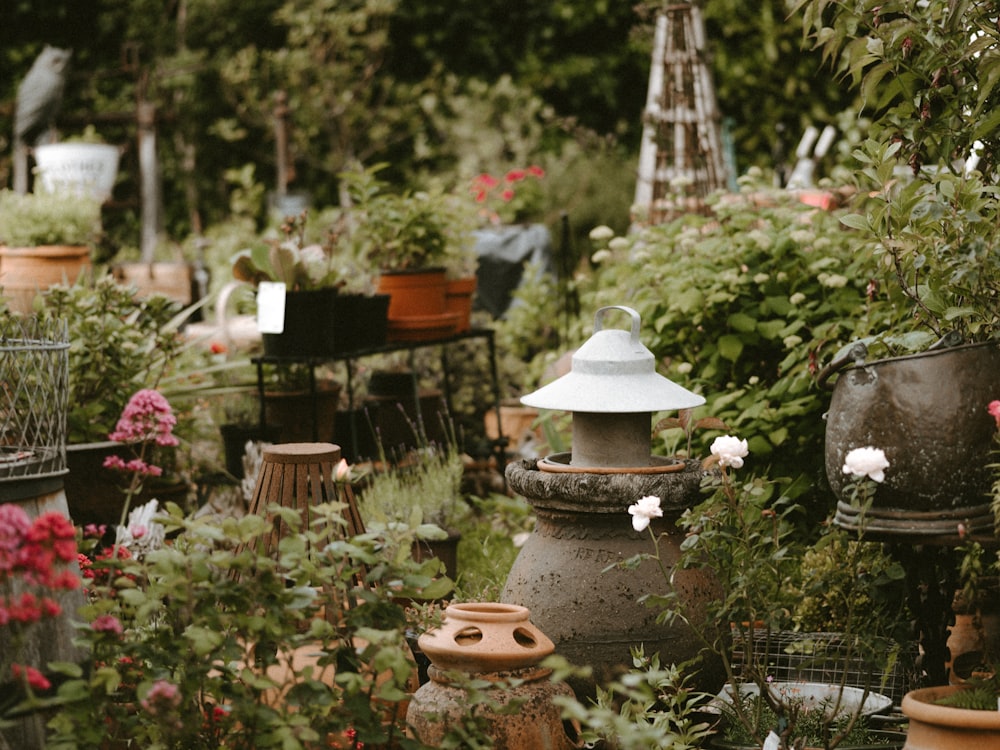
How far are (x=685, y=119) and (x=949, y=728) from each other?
14.2ft

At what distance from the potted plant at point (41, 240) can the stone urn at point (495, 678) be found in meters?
3.53

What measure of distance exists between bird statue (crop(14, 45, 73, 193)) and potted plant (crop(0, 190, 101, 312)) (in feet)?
9.30

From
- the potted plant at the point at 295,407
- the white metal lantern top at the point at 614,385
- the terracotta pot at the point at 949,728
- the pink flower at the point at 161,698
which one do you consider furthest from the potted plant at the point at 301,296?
the terracotta pot at the point at 949,728

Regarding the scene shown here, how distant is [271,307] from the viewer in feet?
13.1

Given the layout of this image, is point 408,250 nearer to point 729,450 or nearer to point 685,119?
point 685,119

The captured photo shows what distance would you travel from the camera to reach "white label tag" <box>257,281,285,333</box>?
13.1ft

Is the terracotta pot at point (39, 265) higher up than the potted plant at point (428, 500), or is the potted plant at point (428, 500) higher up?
the terracotta pot at point (39, 265)

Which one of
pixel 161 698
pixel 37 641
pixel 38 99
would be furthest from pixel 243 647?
pixel 38 99

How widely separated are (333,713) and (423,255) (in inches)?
114

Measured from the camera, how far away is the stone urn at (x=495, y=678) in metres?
2.35

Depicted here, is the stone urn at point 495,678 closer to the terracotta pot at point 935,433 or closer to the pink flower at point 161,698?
the pink flower at point 161,698

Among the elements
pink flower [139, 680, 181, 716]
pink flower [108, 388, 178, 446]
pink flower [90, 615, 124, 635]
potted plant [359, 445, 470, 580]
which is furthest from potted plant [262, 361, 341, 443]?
pink flower [139, 680, 181, 716]

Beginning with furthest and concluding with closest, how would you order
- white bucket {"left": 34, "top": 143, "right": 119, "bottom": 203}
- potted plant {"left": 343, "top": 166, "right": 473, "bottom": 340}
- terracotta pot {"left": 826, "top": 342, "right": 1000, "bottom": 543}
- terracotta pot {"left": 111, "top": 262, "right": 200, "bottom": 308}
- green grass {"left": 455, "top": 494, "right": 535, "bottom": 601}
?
white bucket {"left": 34, "top": 143, "right": 119, "bottom": 203}, terracotta pot {"left": 111, "top": 262, "right": 200, "bottom": 308}, potted plant {"left": 343, "top": 166, "right": 473, "bottom": 340}, green grass {"left": 455, "top": 494, "right": 535, "bottom": 601}, terracotta pot {"left": 826, "top": 342, "right": 1000, "bottom": 543}

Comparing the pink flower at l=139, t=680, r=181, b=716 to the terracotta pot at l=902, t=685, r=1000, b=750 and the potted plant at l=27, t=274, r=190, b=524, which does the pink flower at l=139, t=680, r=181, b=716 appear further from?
the potted plant at l=27, t=274, r=190, b=524
